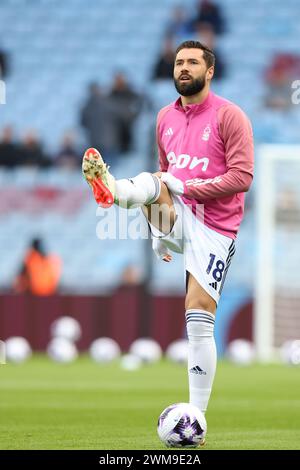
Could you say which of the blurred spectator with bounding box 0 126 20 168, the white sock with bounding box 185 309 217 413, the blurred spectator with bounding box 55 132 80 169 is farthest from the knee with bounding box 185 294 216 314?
the blurred spectator with bounding box 0 126 20 168

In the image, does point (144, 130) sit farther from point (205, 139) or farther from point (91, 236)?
point (205, 139)

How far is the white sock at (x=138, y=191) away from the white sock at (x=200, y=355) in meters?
0.70

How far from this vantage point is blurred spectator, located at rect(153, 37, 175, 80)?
67.3ft

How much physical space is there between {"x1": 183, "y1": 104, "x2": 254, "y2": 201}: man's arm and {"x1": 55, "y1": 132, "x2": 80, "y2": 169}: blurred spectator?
12.7 m

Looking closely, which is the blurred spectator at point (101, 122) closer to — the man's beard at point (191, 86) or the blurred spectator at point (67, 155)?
the blurred spectator at point (67, 155)

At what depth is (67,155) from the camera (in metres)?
19.5

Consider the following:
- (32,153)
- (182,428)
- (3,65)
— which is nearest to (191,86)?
(182,428)

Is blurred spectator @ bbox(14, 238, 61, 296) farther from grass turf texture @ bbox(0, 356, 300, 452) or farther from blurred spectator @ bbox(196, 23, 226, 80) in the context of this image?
blurred spectator @ bbox(196, 23, 226, 80)

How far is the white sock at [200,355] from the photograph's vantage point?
6742mm

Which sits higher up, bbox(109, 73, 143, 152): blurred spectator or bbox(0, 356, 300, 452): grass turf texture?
bbox(109, 73, 143, 152): blurred spectator

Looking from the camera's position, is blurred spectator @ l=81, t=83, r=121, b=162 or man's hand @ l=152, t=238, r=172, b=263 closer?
man's hand @ l=152, t=238, r=172, b=263

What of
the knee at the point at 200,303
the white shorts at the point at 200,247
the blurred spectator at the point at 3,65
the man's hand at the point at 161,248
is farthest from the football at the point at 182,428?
the blurred spectator at the point at 3,65

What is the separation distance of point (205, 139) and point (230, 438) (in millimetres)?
1798
